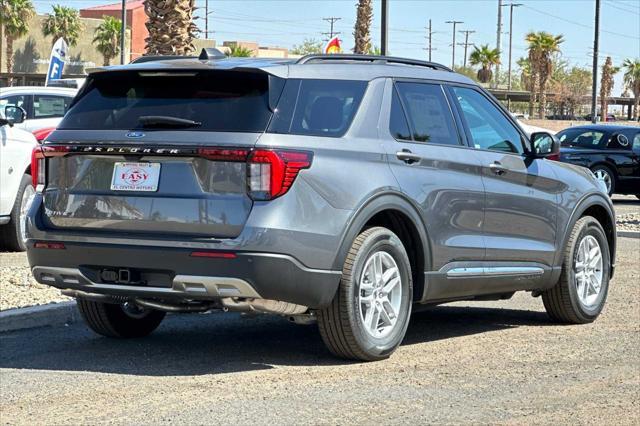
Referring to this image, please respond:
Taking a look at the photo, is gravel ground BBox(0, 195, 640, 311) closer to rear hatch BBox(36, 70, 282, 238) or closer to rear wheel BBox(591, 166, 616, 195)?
rear hatch BBox(36, 70, 282, 238)

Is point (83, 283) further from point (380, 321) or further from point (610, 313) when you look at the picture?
point (610, 313)

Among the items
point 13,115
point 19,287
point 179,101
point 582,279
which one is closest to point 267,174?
point 179,101

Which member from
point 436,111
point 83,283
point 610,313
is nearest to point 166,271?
point 83,283

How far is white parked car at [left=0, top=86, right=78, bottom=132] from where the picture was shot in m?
18.0

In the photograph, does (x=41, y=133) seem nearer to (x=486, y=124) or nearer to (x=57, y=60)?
(x=486, y=124)

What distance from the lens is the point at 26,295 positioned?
416 inches

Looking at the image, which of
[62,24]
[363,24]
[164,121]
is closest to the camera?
[164,121]

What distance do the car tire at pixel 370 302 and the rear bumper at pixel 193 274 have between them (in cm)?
17

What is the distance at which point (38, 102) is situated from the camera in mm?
18469

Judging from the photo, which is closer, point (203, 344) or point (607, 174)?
point (203, 344)

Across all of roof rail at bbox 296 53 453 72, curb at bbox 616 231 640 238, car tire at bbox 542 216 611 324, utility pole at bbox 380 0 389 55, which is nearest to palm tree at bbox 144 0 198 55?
utility pole at bbox 380 0 389 55

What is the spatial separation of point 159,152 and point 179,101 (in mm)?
434

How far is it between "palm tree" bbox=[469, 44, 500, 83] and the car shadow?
100 m

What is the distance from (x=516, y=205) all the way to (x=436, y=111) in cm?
102
